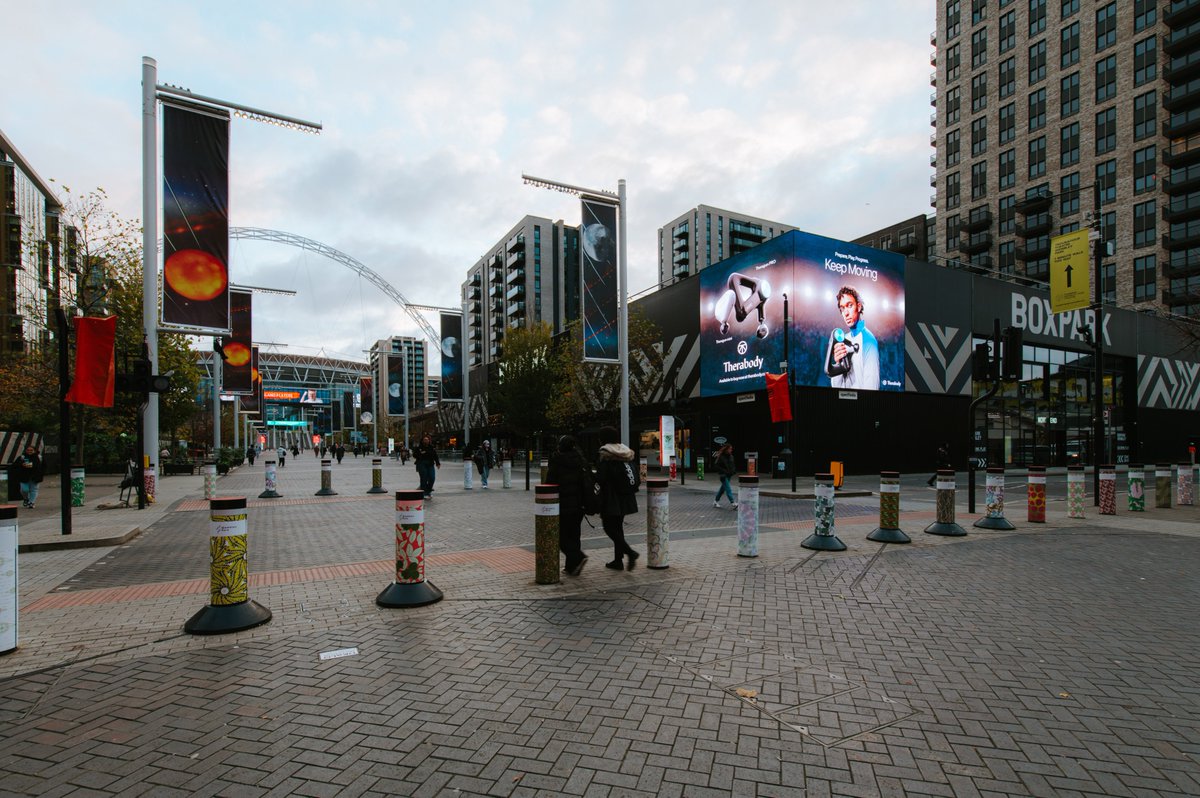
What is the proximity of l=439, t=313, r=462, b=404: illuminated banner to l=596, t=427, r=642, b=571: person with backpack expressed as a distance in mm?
32946

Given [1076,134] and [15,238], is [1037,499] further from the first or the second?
[15,238]

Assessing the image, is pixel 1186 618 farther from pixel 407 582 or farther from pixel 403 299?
pixel 403 299

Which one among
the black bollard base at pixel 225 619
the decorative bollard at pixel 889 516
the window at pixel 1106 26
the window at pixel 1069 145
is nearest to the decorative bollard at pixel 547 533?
the black bollard base at pixel 225 619

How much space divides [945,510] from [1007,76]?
73953 mm

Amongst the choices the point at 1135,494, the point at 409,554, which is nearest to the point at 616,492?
the point at 409,554

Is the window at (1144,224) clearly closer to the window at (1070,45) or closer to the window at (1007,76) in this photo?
the window at (1070,45)

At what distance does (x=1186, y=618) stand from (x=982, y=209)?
2947 inches

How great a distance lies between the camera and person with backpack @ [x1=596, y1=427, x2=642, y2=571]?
303 inches

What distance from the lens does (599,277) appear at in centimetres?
2042

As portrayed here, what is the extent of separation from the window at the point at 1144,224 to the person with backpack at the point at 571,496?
234ft

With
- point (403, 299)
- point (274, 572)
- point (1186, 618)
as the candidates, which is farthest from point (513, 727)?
point (403, 299)

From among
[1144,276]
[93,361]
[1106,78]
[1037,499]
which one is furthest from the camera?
[1144,276]

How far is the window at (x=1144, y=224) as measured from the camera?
55.9 m

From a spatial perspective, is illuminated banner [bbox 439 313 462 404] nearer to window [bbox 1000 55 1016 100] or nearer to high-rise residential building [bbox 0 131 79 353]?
high-rise residential building [bbox 0 131 79 353]
